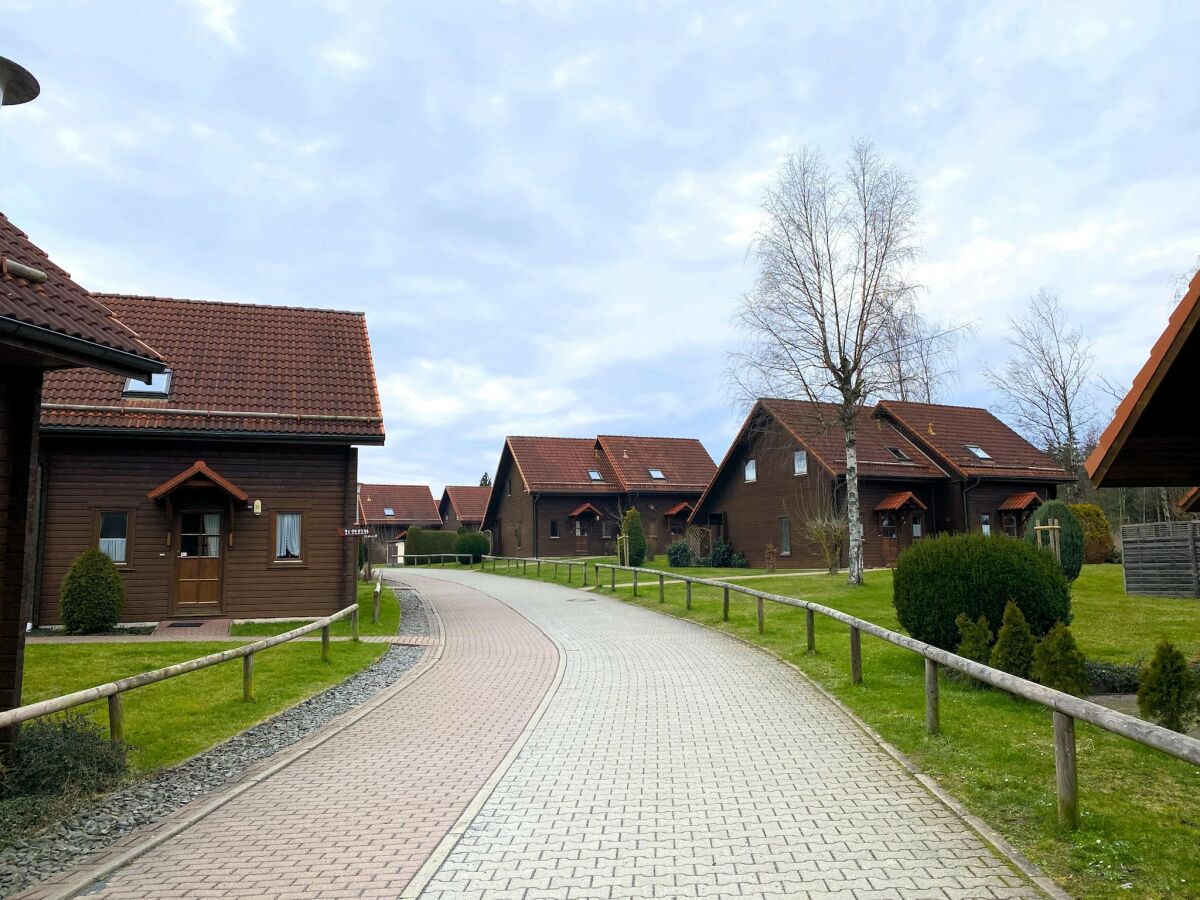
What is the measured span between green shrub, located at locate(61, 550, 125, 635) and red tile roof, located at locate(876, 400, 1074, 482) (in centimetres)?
2894

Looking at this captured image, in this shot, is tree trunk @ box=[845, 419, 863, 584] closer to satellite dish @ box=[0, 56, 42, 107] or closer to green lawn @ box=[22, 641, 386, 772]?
green lawn @ box=[22, 641, 386, 772]

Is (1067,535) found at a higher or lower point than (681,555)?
higher

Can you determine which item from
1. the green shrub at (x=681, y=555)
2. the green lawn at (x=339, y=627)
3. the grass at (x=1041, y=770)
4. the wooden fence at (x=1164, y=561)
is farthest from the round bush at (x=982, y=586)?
the green shrub at (x=681, y=555)

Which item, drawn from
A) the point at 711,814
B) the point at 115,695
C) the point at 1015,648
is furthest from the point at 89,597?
the point at 1015,648

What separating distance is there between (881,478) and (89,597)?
85.8 ft

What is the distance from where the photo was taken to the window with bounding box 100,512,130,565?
1812cm

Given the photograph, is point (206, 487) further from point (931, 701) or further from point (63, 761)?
point (931, 701)

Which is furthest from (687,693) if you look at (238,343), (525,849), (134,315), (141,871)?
(134,315)

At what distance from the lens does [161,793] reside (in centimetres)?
711

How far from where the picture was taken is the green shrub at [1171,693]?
26.1 feet

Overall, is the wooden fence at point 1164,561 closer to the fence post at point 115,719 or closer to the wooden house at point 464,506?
the fence post at point 115,719

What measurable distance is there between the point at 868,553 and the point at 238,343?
23.2 meters

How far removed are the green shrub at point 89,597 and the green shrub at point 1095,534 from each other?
31728mm

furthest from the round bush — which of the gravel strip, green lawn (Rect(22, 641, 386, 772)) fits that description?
green lawn (Rect(22, 641, 386, 772))
